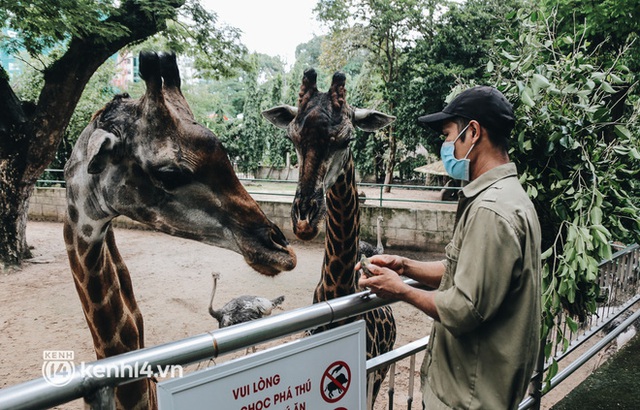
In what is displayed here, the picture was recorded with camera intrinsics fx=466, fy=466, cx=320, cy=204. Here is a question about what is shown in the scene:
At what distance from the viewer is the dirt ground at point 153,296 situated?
240 inches

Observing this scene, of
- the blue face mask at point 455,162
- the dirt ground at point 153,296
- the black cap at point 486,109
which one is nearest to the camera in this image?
the black cap at point 486,109

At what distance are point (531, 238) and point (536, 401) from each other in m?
1.72

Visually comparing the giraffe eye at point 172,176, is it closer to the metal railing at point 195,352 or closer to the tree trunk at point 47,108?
the metal railing at point 195,352

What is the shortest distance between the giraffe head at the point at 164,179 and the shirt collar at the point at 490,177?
1.01m

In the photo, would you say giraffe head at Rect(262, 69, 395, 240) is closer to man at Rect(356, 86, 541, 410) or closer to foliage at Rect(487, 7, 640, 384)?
foliage at Rect(487, 7, 640, 384)

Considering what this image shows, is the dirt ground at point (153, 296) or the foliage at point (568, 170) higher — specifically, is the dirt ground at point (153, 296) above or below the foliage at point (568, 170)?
below

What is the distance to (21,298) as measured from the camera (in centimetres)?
830

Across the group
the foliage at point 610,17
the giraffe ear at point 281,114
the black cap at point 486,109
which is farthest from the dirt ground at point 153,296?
the foliage at point 610,17

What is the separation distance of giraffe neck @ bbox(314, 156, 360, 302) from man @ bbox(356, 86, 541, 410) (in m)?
1.93

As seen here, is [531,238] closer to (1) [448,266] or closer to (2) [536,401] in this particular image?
(1) [448,266]

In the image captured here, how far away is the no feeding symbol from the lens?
1.62 metres

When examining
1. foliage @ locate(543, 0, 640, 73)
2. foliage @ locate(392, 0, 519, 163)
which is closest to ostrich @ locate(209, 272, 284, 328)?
foliage @ locate(543, 0, 640, 73)

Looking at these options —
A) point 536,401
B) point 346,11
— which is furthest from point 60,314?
point 346,11

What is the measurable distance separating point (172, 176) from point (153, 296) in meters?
6.86
